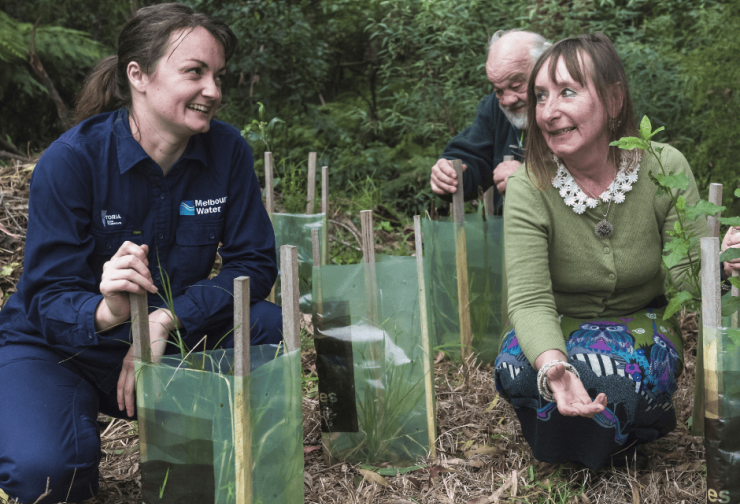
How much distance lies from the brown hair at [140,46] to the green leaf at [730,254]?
4.37 ft

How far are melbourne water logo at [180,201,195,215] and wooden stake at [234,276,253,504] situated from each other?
578 mm

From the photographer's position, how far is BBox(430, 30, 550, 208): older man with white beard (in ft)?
8.33

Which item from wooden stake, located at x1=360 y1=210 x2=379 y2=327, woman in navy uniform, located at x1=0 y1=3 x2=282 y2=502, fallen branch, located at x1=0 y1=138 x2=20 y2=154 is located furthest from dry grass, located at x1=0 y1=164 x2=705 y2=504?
fallen branch, located at x1=0 y1=138 x2=20 y2=154

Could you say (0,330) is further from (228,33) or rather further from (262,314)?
(228,33)

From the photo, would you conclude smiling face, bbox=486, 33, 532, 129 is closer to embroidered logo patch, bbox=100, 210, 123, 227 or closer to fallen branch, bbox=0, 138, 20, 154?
embroidered logo patch, bbox=100, 210, 123, 227

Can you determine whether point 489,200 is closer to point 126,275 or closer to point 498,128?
point 498,128

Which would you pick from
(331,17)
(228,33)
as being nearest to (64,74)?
(331,17)

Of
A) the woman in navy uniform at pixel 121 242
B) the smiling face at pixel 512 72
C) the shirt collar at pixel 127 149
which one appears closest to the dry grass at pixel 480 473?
the woman in navy uniform at pixel 121 242

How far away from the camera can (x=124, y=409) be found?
1.79 meters

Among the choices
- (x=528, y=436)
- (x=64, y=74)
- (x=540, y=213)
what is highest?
(x=64, y=74)

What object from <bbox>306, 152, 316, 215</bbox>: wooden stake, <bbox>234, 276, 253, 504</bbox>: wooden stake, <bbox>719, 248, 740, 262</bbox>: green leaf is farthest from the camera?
<bbox>306, 152, 316, 215</bbox>: wooden stake

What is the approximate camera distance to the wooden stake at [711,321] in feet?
4.63

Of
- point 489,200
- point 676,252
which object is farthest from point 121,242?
point 489,200

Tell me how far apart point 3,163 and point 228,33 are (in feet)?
8.58
